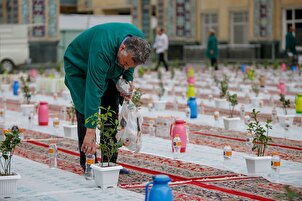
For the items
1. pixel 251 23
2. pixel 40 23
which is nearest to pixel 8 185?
pixel 40 23

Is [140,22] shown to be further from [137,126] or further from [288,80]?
[137,126]

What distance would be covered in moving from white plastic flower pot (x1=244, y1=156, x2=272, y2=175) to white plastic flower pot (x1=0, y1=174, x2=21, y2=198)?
212 centimetres

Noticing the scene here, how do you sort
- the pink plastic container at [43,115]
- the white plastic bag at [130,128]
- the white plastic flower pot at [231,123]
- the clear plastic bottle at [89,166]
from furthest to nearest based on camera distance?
1. the pink plastic container at [43,115]
2. the white plastic flower pot at [231,123]
3. the white plastic bag at [130,128]
4. the clear plastic bottle at [89,166]

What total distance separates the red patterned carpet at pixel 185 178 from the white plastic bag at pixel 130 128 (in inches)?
12.4

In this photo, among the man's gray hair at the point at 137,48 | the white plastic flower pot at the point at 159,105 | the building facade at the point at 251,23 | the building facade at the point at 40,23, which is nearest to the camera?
the man's gray hair at the point at 137,48

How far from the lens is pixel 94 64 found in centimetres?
634

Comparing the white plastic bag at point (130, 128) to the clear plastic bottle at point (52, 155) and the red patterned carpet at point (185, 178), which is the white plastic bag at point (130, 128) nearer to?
the red patterned carpet at point (185, 178)

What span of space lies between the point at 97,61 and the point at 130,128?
73 cm

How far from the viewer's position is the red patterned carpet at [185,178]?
6.25 metres

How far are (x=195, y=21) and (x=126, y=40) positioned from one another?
25835 millimetres

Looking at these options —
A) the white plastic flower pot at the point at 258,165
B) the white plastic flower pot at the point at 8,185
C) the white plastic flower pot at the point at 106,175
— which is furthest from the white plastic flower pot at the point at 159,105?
the white plastic flower pot at the point at 8,185

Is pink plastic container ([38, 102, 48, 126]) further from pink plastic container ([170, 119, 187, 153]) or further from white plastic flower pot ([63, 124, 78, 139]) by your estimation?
pink plastic container ([170, 119, 187, 153])

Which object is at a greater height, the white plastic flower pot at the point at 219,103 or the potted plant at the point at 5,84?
the potted plant at the point at 5,84

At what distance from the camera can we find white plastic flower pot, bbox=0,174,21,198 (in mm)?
6191
